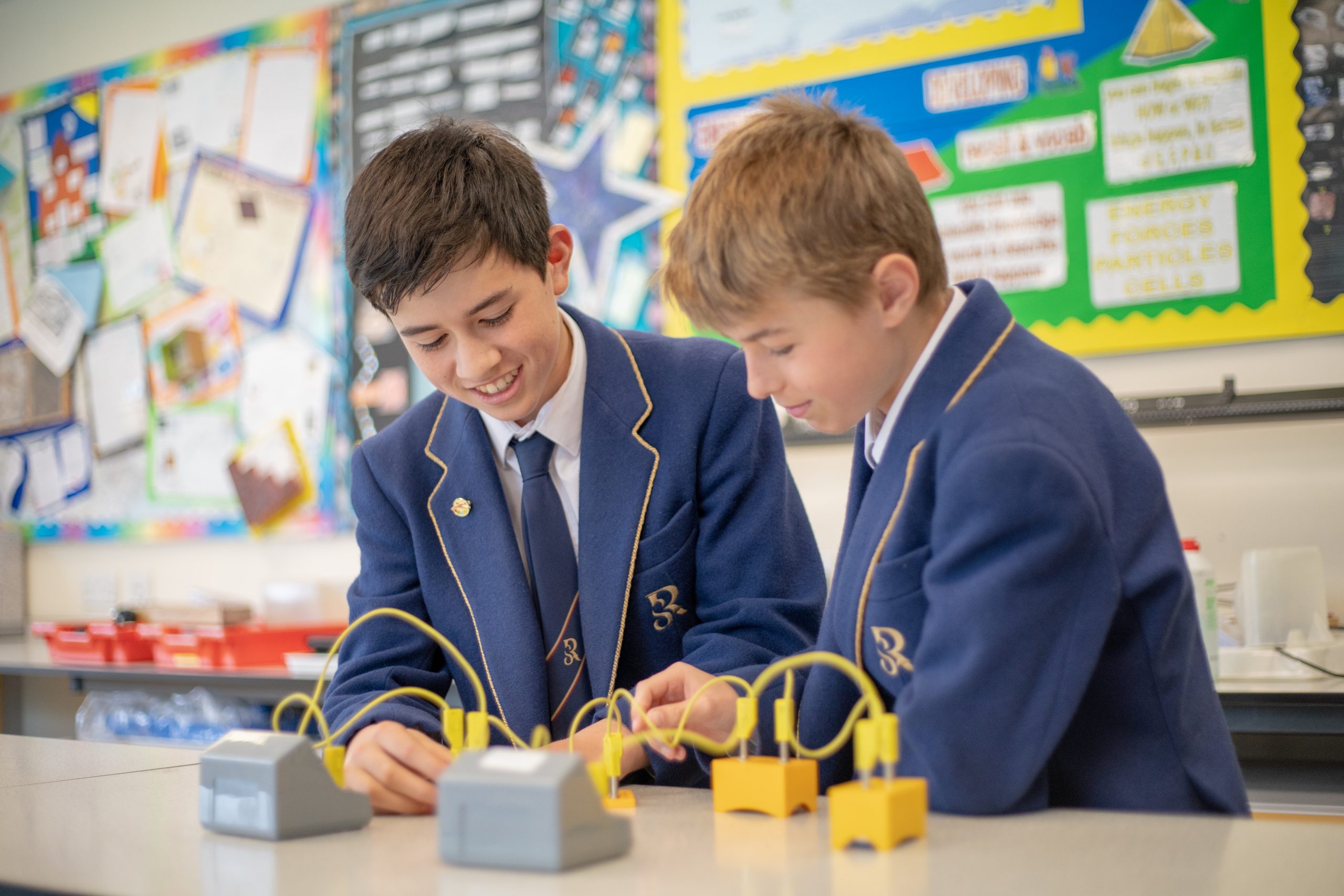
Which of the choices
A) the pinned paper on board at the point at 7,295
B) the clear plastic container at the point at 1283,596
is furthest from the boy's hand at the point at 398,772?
the pinned paper on board at the point at 7,295

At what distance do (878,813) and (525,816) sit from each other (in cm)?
22

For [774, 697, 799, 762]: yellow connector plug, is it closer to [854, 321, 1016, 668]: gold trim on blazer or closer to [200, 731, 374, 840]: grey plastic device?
[854, 321, 1016, 668]: gold trim on blazer

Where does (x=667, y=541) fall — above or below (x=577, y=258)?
below

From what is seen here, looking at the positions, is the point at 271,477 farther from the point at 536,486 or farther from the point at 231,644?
the point at 536,486

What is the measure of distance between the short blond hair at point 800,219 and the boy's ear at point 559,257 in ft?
1.20

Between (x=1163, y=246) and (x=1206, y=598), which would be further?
(x=1163, y=246)

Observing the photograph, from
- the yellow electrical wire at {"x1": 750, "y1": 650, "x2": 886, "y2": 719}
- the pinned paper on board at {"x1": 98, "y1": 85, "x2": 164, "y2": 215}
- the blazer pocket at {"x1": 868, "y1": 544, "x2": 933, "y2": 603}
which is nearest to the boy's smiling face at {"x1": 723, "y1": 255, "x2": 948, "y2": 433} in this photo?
the blazer pocket at {"x1": 868, "y1": 544, "x2": 933, "y2": 603}

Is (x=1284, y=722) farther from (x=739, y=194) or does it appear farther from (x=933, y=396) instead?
(x=739, y=194)

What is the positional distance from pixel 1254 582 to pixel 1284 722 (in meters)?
0.30

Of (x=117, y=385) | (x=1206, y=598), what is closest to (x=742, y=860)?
(x=1206, y=598)

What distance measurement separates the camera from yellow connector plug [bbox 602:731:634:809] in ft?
3.05

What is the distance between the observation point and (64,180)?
142 inches

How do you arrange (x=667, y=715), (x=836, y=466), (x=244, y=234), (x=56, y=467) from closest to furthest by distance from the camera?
(x=667, y=715) < (x=836, y=466) < (x=244, y=234) < (x=56, y=467)

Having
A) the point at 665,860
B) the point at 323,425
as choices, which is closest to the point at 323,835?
the point at 665,860
